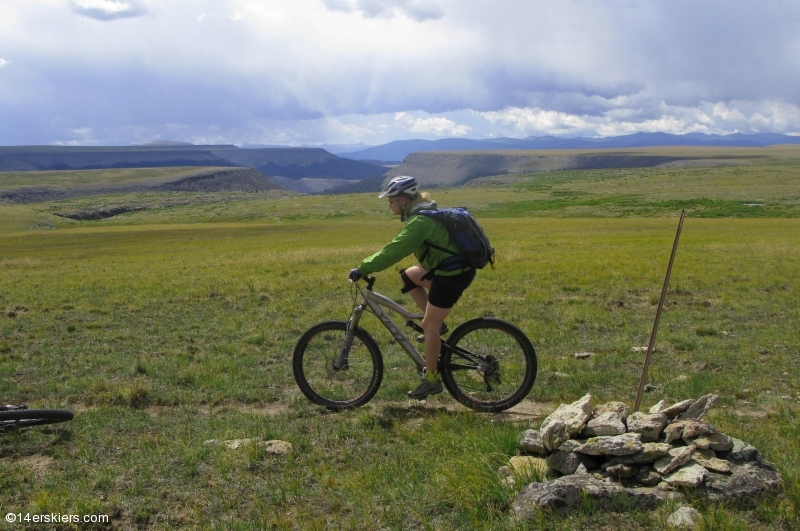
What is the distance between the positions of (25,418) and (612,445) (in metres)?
5.63

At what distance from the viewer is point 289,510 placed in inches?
182

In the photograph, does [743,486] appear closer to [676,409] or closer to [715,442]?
[715,442]

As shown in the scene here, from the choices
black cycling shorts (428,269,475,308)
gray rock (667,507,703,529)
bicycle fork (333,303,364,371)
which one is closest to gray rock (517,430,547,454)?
gray rock (667,507,703,529)

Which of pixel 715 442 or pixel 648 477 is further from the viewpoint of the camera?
pixel 715 442

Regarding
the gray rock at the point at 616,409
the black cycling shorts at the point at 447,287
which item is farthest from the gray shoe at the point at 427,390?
the gray rock at the point at 616,409

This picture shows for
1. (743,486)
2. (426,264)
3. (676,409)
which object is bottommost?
(743,486)

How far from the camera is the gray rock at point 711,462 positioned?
429 centimetres

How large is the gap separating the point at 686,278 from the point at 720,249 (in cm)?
1103

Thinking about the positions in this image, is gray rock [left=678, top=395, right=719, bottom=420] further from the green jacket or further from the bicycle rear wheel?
the bicycle rear wheel

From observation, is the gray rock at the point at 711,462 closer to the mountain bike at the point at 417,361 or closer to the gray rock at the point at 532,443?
the gray rock at the point at 532,443

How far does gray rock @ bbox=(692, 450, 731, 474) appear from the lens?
429cm

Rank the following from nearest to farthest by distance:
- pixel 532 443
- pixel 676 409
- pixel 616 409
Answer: pixel 532 443, pixel 616 409, pixel 676 409

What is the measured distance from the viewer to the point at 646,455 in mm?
4535

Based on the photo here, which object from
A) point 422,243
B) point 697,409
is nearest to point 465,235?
point 422,243
